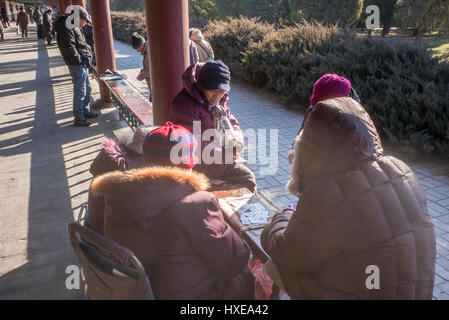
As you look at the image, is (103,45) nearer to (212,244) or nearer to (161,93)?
(161,93)

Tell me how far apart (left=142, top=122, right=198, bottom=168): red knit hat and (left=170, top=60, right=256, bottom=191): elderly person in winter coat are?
1.14 m

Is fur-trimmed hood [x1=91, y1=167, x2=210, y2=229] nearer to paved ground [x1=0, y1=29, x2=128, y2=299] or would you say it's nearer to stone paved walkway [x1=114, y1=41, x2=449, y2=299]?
paved ground [x1=0, y1=29, x2=128, y2=299]

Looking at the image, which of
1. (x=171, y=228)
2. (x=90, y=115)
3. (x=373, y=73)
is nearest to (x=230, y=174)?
(x=171, y=228)

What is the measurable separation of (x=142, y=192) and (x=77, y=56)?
5.59 metres

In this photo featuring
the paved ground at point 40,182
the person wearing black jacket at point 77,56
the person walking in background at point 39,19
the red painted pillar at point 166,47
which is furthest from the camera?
the person walking in background at point 39,19

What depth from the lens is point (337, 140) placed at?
5.14 feet

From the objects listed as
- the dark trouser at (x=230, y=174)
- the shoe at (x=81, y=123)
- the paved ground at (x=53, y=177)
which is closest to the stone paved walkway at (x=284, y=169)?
the paved ground at (x=53, y=177)

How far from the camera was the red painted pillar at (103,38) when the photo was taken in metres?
8.06

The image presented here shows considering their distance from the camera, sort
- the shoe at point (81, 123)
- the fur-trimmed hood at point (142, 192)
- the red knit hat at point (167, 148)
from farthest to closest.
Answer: the shoe at point (81, 123)
the red knit hat at point (167, 148)
the fur-trimmed hood at point (142, 192)

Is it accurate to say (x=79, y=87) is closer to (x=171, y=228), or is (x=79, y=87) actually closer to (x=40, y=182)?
(x=40, y=182)

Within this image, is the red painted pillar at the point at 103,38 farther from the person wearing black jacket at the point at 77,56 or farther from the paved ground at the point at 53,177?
the person wearing black jacket at the point at 77,56

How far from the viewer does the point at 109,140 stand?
8.75 feet

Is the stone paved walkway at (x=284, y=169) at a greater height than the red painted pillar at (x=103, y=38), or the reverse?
the red painted pillar at (x=103, y=38)
